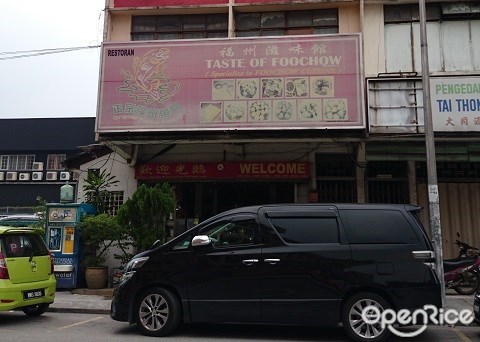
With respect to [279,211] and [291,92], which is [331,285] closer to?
[279,211]

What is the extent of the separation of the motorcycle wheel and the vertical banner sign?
3448 mm

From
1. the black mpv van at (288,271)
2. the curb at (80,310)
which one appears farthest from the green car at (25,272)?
the black mpv van at (288,271)

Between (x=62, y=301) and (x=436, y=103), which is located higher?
(x=436, y=103)

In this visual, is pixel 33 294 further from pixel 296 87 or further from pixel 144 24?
pixel 144 24

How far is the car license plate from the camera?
765 cm

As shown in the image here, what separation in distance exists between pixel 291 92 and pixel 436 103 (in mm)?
3562

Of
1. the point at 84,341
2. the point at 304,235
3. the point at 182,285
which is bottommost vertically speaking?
the point at 84,341

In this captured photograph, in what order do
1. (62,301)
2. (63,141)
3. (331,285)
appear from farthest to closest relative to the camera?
(63,141)
(62,301)
(331,285)

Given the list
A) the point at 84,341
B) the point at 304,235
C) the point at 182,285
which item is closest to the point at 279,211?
the point at 304,235

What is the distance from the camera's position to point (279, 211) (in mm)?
6988

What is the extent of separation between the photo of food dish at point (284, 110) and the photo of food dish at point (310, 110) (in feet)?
0.57

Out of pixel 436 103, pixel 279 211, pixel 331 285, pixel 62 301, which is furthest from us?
pixel 436 103

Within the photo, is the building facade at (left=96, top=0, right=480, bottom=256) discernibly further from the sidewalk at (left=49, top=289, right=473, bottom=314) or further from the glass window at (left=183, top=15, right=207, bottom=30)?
the sidewalk at (left=49, top=289, right=473, bottom=314)

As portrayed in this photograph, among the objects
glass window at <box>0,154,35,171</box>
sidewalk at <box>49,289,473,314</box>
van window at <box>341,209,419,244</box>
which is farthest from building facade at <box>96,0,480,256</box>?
glass window at <box>0,154,35,171</box>
